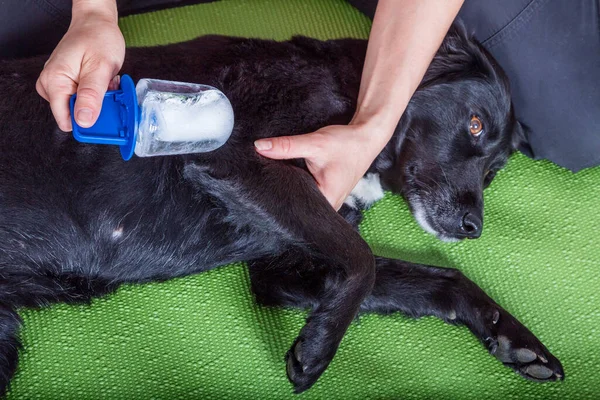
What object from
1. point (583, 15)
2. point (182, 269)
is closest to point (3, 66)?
point (182, 269)

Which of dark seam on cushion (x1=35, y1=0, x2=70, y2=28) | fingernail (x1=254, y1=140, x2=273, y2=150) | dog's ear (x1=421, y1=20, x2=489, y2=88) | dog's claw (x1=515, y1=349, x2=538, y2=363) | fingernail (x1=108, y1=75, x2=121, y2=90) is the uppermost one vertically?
fingernail (x1=108, y1=75, x2=121, y2=90)

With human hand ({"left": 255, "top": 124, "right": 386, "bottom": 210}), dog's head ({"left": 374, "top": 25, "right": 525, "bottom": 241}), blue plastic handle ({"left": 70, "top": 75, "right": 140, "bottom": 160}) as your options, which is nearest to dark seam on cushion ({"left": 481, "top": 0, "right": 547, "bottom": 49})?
dog's head ({"left": 374, "top": 25, "right": 525, "bottom": 241})

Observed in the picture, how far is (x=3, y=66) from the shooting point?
1.97 metres

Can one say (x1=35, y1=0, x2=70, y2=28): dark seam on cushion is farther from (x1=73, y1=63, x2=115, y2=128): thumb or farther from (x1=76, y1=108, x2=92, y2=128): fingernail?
(x1=76, y1=108, x2=92, y2=128): fingernail

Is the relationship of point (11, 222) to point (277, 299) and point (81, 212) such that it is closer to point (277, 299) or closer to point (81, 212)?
point (81, 212)

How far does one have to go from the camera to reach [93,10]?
178 centimetres

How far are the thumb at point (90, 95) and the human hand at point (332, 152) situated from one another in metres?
0.47

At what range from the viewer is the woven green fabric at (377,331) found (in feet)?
6.64

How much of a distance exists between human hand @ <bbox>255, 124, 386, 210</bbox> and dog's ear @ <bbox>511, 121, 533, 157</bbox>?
769 mm

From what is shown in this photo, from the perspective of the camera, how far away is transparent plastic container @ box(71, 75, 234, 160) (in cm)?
141

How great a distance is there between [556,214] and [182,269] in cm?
148

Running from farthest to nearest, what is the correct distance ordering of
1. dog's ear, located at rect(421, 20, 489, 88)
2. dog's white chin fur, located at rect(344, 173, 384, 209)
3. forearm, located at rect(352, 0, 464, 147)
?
dog's white chin fur, located at rect(344, 173, 384, 209) < dog's ear, located at rect(421, 20, 489, 88) < forearm, located at rect(352, 0, 464, 147)

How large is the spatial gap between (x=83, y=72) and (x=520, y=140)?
5.81 ft

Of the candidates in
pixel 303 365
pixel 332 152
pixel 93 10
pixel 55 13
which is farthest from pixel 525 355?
pixel 55 13
